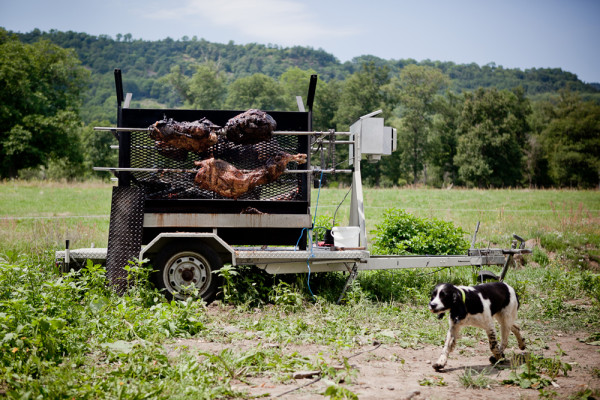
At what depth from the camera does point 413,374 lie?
5465 millimetres

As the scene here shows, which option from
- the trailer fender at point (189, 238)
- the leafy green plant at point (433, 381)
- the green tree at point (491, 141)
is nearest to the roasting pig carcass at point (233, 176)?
the trailer fender at point (189, 238)

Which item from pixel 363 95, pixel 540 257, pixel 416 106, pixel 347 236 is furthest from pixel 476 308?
pixel 416 106

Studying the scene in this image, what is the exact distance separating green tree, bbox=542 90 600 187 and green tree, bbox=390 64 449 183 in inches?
606

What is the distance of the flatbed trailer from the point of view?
793 cm

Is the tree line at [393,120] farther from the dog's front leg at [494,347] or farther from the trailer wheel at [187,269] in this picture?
the dog's front leg at [494,347]

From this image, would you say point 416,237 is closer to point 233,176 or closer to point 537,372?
point 233,176

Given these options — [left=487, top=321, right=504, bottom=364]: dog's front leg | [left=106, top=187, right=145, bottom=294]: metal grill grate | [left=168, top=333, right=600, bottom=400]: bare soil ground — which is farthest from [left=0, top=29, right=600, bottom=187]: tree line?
[left=487, top=321, right=504, bottom=364]: dog's front leg

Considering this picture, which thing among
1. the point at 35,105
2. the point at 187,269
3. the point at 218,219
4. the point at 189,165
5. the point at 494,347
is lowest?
the point at 494,347

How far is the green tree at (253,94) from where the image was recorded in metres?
87.1

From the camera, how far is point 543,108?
3182 inches

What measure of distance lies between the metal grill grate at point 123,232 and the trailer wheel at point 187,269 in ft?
1.43

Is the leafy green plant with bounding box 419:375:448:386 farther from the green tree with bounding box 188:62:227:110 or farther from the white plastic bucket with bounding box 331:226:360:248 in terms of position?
the green tree with bounding box 188:62:227:110

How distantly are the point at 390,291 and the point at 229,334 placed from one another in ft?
11.1

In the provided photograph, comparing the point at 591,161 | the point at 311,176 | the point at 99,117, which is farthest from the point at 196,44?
the point at 311,176
